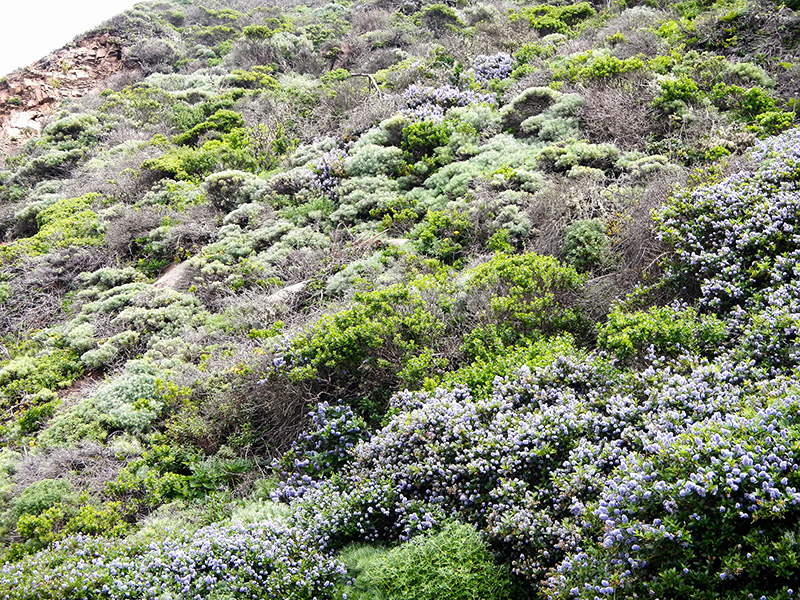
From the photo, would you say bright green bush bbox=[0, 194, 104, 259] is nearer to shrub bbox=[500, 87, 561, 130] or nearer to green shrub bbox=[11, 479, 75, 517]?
green shrub bbox=[11, 479, 75, 517]

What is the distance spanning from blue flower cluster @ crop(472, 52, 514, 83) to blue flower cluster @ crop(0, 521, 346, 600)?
11.0 meters

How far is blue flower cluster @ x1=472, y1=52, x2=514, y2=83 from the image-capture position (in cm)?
1274

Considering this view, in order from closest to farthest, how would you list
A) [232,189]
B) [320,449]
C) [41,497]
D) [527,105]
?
[320,449]
[41,497]
[527,105]
[232,189]

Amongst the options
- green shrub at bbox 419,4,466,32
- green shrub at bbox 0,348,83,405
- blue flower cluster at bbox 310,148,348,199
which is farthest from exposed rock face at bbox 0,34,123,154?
blue flower cluster at bbox 310,148,348,199

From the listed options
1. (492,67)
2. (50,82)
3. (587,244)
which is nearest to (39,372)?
(587,244)

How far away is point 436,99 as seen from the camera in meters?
12.0

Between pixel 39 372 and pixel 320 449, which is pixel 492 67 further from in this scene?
pixel 39 372

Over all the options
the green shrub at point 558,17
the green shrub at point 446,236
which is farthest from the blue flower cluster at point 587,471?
the green shrub at point 558,17

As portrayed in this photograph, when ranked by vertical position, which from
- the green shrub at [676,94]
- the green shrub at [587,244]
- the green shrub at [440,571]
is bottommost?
the green shrub at [440,571]

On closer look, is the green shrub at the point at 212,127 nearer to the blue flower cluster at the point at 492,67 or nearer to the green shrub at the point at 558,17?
the blue flower cluster at the point at 492,67

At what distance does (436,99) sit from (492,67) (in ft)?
6.64

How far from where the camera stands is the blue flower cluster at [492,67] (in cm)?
1274

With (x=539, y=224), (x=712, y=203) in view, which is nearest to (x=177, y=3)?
(x=539, y=224)

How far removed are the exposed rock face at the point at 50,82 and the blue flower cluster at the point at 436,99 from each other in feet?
52.0
